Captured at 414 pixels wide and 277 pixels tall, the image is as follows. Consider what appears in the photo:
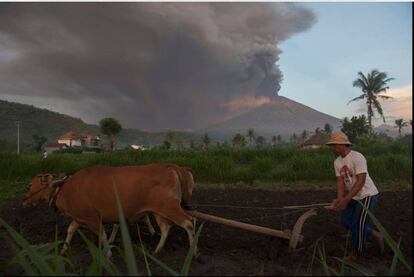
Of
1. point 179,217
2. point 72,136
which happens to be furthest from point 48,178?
point 72,136

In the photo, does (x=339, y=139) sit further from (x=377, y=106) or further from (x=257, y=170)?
(x=377, y=106)

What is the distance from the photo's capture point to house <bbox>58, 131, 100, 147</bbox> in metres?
82.8

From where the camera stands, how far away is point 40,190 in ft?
21.8

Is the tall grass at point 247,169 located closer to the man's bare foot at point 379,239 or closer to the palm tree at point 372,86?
the man's bare foot at point 379,239

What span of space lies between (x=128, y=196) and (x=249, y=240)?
1.84m

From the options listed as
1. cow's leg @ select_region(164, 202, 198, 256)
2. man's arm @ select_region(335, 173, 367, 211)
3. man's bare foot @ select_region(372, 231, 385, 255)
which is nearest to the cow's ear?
cow's leg @ select_region(164, 202, 198, 256)

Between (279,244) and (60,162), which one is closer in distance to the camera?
(279,244)

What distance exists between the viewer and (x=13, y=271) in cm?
390

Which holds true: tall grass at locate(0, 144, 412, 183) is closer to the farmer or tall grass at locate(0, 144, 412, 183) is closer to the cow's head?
the cow's head

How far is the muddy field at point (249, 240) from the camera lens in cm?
469

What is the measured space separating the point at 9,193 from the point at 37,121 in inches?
3012

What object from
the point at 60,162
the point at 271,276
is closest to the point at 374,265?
the point at 271,276

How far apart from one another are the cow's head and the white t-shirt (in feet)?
13.2

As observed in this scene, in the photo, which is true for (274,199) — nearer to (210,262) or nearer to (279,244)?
(279,244)
